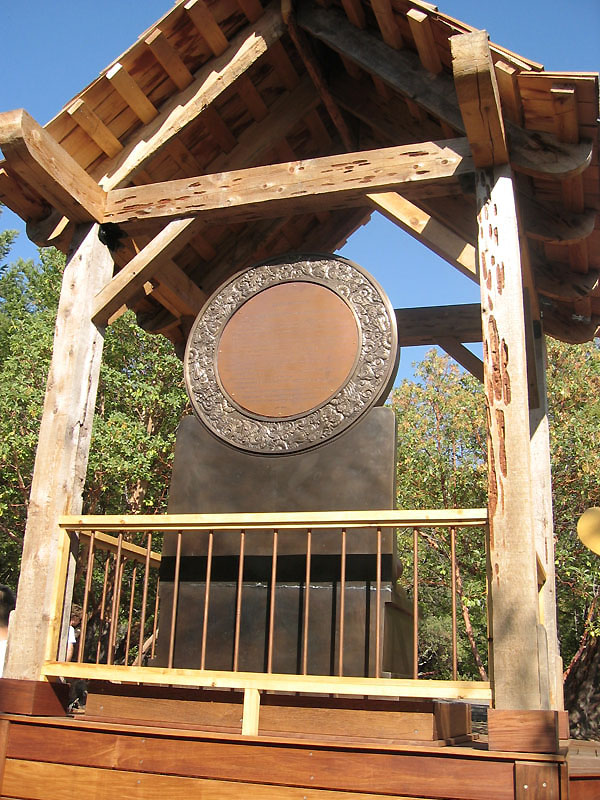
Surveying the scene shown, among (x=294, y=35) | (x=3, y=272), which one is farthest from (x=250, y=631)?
(x=3, y=272)

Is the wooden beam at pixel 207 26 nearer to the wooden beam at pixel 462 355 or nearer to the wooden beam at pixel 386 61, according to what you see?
the wooden beam at pixel 386 61

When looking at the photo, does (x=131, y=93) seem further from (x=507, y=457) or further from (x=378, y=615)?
(x=378, y=615)

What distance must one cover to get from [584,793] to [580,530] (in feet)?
7.84

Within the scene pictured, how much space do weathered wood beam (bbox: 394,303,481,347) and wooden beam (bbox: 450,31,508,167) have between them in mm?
2361

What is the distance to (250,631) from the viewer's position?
4.23 metres

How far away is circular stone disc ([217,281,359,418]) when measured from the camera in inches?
187

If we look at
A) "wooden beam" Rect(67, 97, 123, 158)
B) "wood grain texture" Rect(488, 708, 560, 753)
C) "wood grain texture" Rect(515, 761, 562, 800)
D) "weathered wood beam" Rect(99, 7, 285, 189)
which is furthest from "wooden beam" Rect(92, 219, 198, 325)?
"wood grain texture" Rect(515, 761, 562, 800)

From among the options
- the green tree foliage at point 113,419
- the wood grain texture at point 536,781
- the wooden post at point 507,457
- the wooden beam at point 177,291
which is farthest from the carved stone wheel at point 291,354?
the green tree foliage at point 113,419

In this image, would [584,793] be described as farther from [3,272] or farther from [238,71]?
[3,272]

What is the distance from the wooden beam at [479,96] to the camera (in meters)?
3.78

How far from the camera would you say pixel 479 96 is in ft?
12.8

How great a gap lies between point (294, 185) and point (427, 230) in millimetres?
860

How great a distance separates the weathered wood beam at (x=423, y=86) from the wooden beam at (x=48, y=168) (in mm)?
1825

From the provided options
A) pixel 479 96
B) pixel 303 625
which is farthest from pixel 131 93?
pixel 303 625
